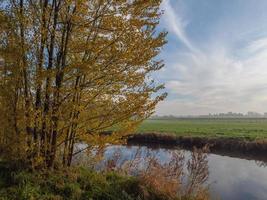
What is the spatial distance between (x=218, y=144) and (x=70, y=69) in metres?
22.0

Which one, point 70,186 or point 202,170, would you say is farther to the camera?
point 202,170

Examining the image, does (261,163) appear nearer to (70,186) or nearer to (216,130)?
(70,186)

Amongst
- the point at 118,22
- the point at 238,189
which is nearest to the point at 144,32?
the point at 118,22

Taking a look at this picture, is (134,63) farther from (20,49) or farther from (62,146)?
(62,146)

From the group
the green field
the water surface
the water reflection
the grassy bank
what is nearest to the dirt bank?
the water surface

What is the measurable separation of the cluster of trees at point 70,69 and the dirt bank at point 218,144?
1171 centimetres

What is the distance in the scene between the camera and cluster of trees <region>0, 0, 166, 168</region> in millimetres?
7203

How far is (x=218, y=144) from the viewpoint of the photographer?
87.2 ft

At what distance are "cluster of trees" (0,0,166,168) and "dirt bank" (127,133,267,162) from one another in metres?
11.7

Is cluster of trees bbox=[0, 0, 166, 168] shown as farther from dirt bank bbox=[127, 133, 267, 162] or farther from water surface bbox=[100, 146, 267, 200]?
dirt bank bbox=[127, 133, 267, 162]

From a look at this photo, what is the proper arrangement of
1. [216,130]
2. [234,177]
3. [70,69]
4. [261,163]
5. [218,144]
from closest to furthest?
[70,69] → [234,177] → [261,163] → [218,144] → [216,130]

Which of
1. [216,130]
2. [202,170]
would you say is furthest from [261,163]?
[216,130]

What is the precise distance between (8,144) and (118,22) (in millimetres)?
4283

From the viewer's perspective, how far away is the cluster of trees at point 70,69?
23.6ft
